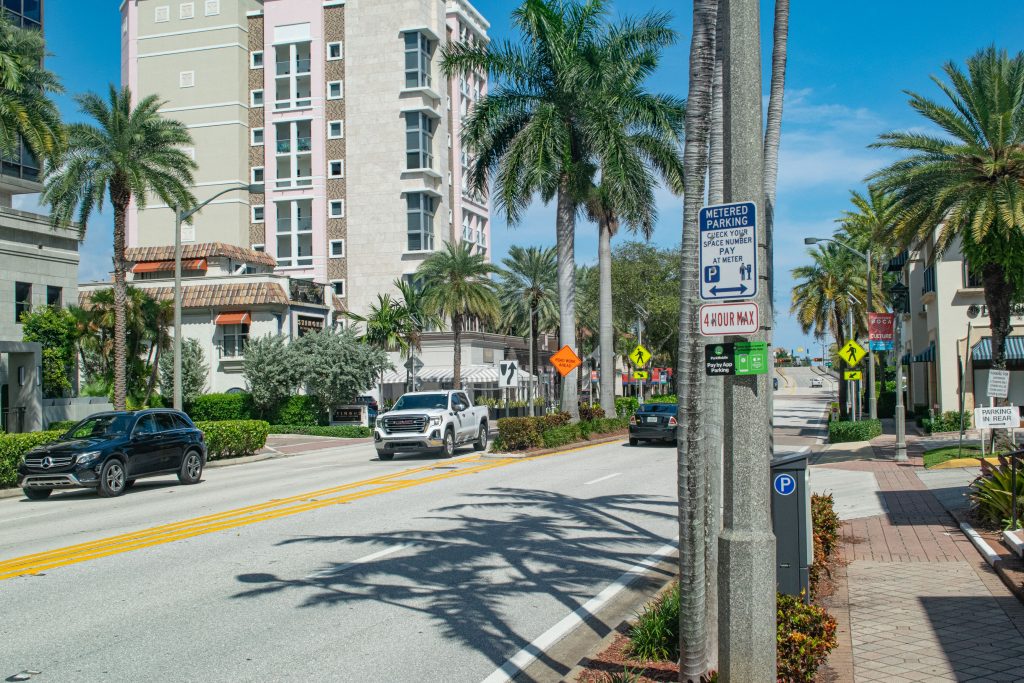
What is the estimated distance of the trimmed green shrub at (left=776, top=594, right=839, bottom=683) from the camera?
19.4 feet

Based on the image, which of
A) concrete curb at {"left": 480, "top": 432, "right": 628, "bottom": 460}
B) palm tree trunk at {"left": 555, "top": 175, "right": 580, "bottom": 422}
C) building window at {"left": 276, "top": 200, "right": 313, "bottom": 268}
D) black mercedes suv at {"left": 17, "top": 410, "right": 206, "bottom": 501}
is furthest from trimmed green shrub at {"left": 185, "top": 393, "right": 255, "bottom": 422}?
black mercedes suv at {"left": 17, "top": 410, "right": 206, "bottom": 501}

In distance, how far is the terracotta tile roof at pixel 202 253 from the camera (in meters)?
56.5

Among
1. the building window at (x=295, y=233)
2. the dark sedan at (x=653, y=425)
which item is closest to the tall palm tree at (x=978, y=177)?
the dark sedan at (x=653, y=425)

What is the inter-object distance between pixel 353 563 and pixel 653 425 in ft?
70.9

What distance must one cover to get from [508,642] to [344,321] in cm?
5727

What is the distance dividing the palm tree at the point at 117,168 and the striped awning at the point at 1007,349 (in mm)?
33254

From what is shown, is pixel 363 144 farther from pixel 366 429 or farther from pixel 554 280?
pixel 366 429

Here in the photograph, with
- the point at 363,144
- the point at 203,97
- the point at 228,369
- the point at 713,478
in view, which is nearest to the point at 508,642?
the point at 713,478

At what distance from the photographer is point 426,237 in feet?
212

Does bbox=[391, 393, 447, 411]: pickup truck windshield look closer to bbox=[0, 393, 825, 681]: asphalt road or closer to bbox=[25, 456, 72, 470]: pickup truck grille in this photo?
bbox=[0, 393, 825, 681]: asphalt road

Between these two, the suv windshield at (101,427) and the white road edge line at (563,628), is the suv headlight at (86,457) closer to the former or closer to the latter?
the suv windshield at (101,427)

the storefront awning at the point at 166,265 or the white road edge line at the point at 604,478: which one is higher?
the storefront awning at the point at 166,265

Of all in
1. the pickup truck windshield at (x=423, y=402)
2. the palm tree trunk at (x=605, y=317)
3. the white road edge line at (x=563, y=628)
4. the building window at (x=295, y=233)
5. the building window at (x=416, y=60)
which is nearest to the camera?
the white road edge line at (x=563, y=628)

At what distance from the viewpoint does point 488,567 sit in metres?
10.5
